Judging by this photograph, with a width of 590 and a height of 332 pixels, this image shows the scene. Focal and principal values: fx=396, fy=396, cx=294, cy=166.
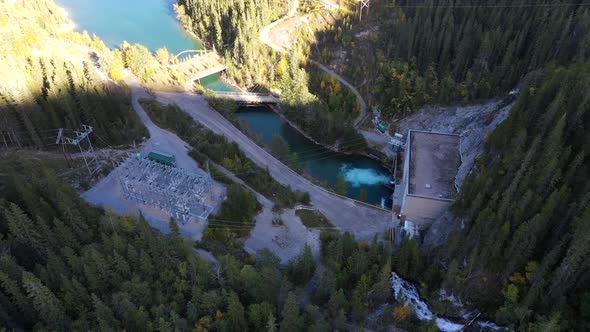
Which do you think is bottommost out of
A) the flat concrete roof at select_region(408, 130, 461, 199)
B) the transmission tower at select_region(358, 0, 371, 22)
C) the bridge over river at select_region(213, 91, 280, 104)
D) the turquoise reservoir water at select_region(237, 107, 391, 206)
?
the turquoise reservoir water at select_region(237, 107, 391, 206)

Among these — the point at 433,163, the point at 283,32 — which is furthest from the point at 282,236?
the point at 283,32

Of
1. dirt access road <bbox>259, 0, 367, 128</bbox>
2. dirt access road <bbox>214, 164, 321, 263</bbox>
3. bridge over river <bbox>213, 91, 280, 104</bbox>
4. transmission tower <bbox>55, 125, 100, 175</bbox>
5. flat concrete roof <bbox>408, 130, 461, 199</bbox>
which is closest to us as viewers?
dirt access road <bbox>214, 164, 321, 263</bbox>

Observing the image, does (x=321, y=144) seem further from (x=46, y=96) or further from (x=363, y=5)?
(x=46, y=96)

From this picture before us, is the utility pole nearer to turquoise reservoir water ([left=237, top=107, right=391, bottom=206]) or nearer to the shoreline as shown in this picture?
turquoise reservoir water ([left=237, top=107, right=391, bottom=206])

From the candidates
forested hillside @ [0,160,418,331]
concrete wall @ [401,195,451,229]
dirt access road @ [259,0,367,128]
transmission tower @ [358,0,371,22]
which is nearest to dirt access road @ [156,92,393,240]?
concrete wall @ [401,195,451,229]

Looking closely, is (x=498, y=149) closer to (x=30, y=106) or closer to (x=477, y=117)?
(x=477, y=117)
